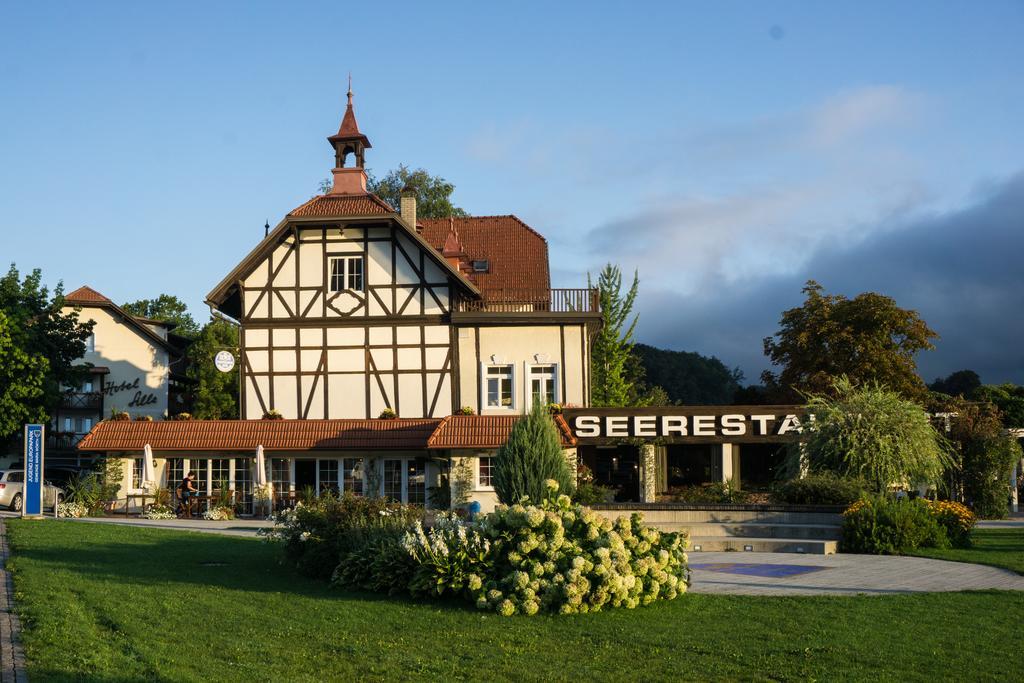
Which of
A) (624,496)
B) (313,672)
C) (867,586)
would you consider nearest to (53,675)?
(313,672)

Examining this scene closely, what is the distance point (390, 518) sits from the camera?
49.1 ft

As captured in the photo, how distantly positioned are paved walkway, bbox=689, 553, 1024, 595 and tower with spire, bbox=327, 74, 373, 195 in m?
21.9

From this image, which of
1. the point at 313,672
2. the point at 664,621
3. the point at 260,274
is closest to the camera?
the point at 313,672

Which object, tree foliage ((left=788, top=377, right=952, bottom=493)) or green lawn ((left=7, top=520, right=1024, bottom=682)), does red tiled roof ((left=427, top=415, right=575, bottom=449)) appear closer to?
tree foliage ((left=788, top=377, right=952, bottom=493))

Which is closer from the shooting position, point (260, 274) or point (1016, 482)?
point (1016, 482)

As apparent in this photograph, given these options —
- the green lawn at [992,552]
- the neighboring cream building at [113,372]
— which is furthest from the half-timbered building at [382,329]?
the neighboring cream building at [113,372]

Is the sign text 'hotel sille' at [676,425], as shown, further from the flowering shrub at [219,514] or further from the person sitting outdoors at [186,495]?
the person sitting outdoors at [186,495]

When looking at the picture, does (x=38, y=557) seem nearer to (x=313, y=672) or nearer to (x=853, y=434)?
(x=313, y=672)

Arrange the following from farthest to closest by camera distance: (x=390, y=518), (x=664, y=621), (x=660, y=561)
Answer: (x=390, y=518)
(x=660, y=561)
(x=664, y=621)

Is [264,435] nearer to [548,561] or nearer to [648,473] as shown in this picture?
[648,473]

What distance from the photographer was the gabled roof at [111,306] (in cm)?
4931

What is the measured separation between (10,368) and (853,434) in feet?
88.5

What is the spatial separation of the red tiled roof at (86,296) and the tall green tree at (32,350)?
365 inches

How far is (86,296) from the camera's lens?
50094 millimetres
